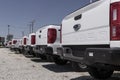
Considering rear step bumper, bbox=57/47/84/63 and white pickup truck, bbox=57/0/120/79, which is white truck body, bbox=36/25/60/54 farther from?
white pickup truck, bbox=57/0/120/79

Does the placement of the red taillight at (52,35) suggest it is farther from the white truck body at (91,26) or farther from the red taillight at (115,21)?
the red taillight at (115,21)

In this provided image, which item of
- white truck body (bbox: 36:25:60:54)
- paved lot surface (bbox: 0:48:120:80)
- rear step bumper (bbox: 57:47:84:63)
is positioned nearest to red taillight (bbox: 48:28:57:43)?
white truck body (bbox: 36:25:60:54)

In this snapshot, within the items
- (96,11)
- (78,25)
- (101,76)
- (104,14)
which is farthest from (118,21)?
(101,76)

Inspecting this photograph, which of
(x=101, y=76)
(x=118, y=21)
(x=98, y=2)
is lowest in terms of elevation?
(x=101, y=76)

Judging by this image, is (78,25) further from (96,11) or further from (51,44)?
(51,44)

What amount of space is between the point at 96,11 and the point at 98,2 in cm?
20

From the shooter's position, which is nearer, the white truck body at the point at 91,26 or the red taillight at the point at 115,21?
the red taillight at the point at 115,21

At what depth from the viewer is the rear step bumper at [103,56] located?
203 inches

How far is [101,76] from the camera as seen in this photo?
838cm

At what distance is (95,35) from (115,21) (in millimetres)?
877

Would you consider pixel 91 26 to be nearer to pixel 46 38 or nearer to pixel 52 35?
pixel 52 35

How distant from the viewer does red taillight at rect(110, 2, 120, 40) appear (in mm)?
5152

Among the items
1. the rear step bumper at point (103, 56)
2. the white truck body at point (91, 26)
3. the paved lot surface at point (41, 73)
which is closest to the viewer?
the rear step bumper at point (103, 56)

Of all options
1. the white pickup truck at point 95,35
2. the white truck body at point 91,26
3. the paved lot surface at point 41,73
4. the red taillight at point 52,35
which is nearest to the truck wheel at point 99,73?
the white pickup truck at point 95,35
